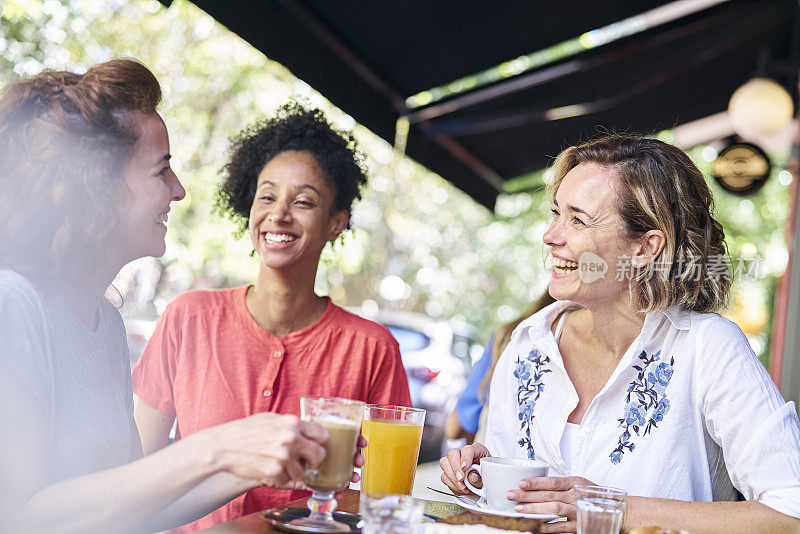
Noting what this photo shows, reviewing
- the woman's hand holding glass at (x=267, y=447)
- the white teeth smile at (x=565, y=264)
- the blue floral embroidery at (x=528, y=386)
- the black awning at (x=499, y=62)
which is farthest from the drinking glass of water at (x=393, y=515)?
the black awning at (x=499, y=62)

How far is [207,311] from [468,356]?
878cm

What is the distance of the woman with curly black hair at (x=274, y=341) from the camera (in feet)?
7.61

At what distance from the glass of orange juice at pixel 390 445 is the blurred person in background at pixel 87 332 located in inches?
10.0

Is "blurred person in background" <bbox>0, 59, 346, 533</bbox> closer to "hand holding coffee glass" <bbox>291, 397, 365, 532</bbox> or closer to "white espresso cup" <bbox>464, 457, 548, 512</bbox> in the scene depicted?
"hand holding coffee glass" <bbox>291, 397, 365, 532</bbox>

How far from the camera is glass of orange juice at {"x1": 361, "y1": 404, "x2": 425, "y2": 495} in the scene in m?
1.59

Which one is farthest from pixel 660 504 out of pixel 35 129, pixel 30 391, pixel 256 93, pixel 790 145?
pixel 256 93

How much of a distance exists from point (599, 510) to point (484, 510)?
33 cm

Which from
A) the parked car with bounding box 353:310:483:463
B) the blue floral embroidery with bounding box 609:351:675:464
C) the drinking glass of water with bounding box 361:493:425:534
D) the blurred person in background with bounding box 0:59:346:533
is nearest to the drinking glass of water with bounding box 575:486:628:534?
Answer: the drinking glass of water with bounding box 361:493:425:534

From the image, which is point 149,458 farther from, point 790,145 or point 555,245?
point 790,145

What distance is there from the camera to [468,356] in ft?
36.2

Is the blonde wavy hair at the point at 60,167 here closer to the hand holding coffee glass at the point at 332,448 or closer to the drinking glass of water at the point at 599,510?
the hand holding coffee glass at the point at 332,448

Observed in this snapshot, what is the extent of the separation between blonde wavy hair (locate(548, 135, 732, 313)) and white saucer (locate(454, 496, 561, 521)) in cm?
74

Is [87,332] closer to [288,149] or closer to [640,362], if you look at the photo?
[288,149]

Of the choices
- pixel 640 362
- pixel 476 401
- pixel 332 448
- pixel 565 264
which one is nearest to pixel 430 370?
pixel 476 401
